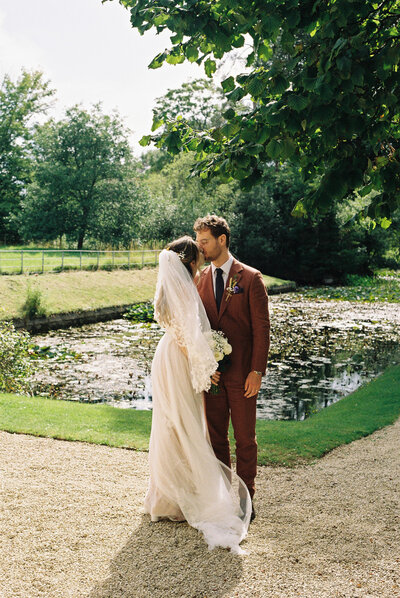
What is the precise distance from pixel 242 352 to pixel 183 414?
2.39ft

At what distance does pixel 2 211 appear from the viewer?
3906 cm

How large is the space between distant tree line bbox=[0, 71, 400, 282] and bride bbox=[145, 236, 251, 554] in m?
27.3

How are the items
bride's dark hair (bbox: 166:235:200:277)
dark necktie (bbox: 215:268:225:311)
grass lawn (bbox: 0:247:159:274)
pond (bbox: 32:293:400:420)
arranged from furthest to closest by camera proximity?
grass lawn (bbox: 0:247:159:274) → pond (bbox: 32:293:400:420) → dark necktie (bbox: 215:268:225:311) → bride's dark hair (bbox: 166:235:200:277)

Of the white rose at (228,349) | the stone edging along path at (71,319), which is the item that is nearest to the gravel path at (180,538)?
the white rose at (228,349)

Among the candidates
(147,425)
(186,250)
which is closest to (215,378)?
(186,250)

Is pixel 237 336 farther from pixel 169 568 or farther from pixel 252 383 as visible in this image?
pixel 169 568

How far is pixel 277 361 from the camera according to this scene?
13461mm

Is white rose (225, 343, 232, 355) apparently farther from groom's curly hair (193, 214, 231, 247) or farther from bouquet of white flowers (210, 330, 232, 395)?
groom's curly hair (193, 214, 231, 247)

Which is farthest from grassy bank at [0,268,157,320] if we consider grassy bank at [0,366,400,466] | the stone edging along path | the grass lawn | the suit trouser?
the suit trouser

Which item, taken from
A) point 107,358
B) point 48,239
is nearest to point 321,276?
point 48,239

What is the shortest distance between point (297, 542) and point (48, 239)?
33.3 meters

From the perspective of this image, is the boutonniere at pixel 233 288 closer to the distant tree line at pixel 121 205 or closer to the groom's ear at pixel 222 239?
the groom's ear at pixel 222 239

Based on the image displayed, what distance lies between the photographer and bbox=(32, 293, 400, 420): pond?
10.4 m

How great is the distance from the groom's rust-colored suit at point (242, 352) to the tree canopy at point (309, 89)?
838 mm
